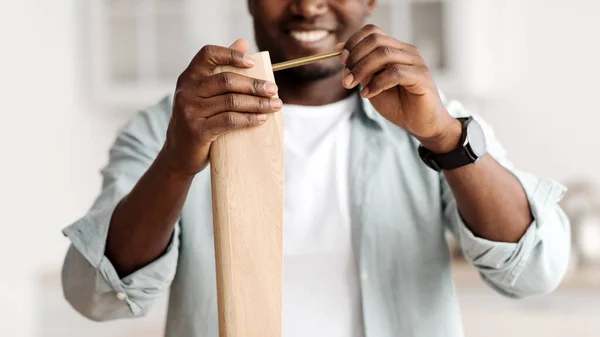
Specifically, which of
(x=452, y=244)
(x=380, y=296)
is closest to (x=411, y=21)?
(x=452, y=244)

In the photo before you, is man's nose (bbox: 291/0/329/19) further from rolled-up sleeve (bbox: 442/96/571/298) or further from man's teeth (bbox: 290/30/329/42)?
rolled-up sleeve (bbox: 442/96/571/298)

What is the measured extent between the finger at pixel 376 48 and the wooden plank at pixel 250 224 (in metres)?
0.10

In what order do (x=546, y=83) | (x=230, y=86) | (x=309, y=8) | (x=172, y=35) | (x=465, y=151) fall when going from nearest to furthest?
1. (x=230, y=86)
2. (x=465, y=151)
3. (x=309, y=8)
4. (x=546, y=83)
5. (x=172, y=35)

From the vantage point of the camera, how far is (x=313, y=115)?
4.22 ft

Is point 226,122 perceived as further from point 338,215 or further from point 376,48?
point 338,215

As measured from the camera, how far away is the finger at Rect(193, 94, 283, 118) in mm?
936

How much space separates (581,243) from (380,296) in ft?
5.27

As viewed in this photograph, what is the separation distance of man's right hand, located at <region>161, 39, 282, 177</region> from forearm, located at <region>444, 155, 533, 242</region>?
27 centimetres

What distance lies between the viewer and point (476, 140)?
1.03 metres

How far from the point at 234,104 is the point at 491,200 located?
0.37 m

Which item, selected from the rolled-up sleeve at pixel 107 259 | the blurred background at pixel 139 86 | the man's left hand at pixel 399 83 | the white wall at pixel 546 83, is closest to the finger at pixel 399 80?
the man's left hand at pixel 399 83

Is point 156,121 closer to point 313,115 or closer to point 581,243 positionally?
point 313,115

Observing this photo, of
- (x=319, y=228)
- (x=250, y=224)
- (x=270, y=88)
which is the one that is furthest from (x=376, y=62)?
(x=319, y=228)

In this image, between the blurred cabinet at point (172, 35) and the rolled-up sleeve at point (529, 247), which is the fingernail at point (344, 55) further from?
the blurred cabinet at point (172, 35)
